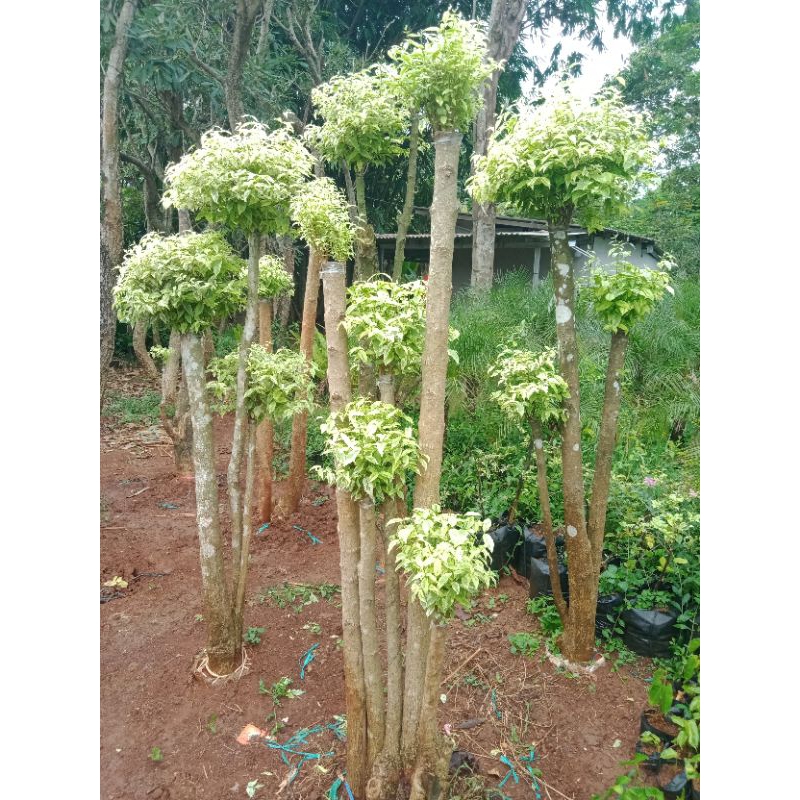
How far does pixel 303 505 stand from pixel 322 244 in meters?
2.79

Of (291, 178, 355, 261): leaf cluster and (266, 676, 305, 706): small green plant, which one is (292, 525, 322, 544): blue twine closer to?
(266, 676, 305, 706): small green plant

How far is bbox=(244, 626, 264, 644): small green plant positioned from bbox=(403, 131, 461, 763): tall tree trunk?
3.79 feet

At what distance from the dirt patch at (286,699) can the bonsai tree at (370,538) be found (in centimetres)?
27

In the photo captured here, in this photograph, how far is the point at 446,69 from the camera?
153cm

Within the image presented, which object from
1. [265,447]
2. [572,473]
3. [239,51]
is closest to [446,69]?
[572,473]

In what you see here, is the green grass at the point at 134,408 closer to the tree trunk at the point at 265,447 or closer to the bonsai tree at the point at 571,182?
the tree trunk at the point at 265,447

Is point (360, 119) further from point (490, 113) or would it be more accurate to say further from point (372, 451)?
point (490, 113)

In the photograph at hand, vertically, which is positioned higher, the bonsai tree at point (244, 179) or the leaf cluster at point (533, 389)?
the bonsai tree at point (244, 179)

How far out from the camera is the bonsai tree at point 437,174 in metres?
1.54

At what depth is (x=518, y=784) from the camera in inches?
77.9

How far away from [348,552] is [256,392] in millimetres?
839

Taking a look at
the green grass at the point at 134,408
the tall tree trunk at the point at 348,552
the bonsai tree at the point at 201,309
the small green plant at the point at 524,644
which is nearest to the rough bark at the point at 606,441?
the small green plant at the point at 524,644

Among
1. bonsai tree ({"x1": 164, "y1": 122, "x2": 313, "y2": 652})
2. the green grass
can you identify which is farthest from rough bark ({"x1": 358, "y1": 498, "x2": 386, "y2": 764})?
the green grass

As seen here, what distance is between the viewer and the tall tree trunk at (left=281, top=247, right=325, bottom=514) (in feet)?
11.7
